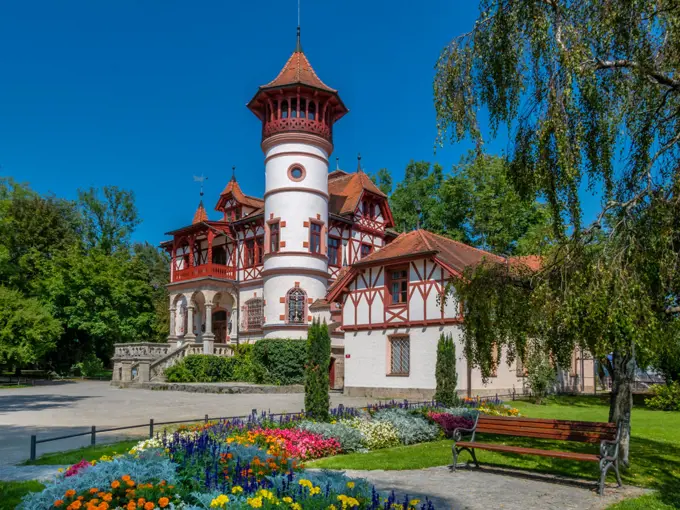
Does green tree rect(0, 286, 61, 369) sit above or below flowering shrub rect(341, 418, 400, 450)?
above

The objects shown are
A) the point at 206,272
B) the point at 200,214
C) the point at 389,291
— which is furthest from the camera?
the point at 200,214

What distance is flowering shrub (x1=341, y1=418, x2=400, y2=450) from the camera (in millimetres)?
11773

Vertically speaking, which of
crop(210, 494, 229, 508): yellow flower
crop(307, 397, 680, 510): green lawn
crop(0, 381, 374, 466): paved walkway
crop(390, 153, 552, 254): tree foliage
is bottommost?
crop(0, 381, 374, 466): paved walkway

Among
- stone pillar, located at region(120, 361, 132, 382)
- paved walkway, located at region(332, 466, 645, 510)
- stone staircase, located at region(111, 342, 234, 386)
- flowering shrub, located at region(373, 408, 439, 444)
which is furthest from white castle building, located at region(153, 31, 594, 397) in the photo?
paved walkway, located at region(332, 466, 645, 510)

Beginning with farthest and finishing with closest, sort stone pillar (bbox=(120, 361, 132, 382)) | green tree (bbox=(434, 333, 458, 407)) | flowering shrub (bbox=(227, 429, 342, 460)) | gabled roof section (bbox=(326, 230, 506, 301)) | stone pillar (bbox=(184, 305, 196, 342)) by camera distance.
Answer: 1. stone pillar (bbox=(184, 305, 196, 342))
2. stone pillar (bbox=(120, 361, 132, 382))
3. gabled roof section (bbox=(326, 230, 506, 301))
4. green tree (bbox=(434, 333, 458, 407))
5. flowering shrub (bbox=(227, 429, 342, 460))

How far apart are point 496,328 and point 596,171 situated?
330 cm

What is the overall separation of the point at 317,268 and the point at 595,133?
24.9 meters

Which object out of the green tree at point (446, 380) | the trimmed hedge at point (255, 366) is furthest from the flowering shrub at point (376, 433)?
the trimmed hedge at point (255, 366)

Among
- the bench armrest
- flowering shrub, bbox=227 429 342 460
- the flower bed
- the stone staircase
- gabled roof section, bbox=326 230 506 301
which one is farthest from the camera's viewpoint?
the stone staircase

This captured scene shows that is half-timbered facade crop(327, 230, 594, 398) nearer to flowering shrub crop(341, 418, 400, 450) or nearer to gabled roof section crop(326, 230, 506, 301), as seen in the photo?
gabled roof section crop(326, 230, 506, 301)

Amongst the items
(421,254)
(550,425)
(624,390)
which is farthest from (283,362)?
(624,390)

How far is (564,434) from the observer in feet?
29.4

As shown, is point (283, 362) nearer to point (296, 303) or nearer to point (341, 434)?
point (296, 303)

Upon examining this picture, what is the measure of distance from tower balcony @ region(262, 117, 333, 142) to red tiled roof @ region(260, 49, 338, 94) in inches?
71.9
